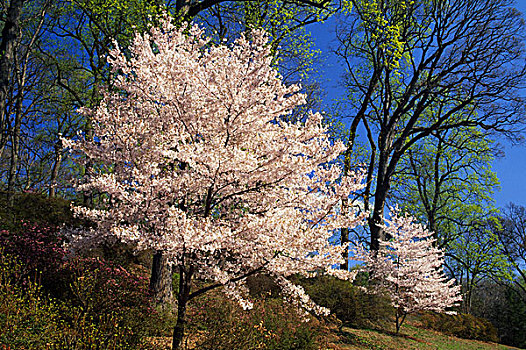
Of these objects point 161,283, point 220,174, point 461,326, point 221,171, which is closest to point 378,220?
point 461,326

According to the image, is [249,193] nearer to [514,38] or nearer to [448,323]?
[448,323]

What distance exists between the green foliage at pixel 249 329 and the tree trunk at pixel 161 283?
602 millimetres

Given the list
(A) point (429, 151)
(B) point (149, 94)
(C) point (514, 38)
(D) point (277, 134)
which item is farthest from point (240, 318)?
(A) point (429, 151)

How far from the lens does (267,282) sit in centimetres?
1213

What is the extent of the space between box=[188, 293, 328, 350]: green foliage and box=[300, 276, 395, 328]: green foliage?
8.25 ft

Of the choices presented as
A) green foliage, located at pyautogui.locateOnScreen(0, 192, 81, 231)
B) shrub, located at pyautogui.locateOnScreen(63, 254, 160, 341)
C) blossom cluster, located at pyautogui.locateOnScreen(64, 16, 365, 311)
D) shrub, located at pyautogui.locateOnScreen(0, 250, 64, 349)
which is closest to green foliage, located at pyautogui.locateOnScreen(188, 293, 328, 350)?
blossom cluster, located at pyautogui.locateOnScreen(64, 16, 365, 311)

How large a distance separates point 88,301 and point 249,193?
121 inches

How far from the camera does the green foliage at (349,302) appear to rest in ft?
35.3

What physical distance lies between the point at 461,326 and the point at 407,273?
6.55 m

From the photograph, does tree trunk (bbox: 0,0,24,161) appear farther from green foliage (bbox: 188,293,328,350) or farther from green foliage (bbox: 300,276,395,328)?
green foliage (bbox: 300,276,395,328)

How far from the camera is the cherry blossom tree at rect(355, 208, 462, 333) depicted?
1280 centimetres

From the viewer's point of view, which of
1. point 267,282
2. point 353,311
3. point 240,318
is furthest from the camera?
point 267,282

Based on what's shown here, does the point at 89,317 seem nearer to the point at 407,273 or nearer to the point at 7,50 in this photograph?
the point at 7,50

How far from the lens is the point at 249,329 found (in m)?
5.82
